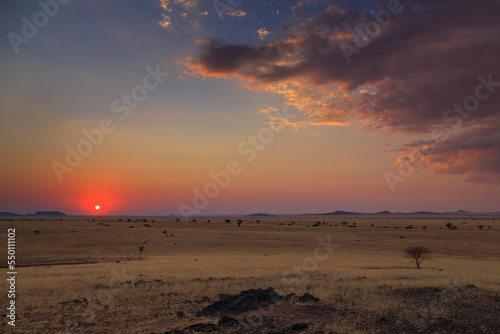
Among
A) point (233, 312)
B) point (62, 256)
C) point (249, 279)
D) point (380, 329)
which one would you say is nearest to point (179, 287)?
point (249, 279)

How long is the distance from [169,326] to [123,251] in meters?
43.7

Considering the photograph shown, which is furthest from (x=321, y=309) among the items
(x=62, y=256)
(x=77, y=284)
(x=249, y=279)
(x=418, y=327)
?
(x=62, y=256)

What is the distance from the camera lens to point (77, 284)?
22.5m

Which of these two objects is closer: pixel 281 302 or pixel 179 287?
pixel 281 302

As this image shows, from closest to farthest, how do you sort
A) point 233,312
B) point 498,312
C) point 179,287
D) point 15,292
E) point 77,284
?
point 498,312, point 233,312, point 15,292, point 179,287, point 77,284

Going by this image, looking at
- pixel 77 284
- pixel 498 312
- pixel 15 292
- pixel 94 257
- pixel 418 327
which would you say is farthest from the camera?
pixel 94 257

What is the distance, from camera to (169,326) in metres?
13.6

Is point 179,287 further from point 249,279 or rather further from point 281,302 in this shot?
point 281,302

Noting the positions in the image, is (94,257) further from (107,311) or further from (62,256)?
(107,311)

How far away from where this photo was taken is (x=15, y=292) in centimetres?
1962

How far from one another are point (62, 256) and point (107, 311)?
121ft

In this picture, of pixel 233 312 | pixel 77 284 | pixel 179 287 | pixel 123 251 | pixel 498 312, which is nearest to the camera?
pixel 498 312

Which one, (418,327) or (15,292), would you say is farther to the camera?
(15,292)

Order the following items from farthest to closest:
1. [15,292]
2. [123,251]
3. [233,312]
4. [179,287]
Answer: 1. [123,251]
2. [179,287]
3. [15,292]
4. [233,312]
